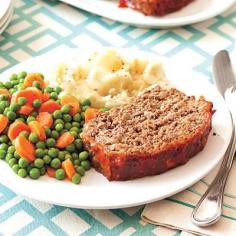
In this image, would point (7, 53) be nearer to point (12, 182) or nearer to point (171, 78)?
point (171, 78)

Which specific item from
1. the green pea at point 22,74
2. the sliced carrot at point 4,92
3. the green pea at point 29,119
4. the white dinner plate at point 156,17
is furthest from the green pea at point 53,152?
the white dinner plate at point 156,17

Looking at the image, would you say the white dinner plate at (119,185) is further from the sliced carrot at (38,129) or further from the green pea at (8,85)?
the green pea at (8,85)

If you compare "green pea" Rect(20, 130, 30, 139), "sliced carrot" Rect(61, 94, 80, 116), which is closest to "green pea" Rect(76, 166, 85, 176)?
"green pea" Rect(20, 130, 30, 139)

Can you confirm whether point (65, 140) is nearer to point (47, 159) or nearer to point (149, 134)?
point (47, 159)

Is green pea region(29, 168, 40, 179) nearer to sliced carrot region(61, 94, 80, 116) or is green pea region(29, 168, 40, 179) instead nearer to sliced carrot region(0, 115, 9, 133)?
sliced carrot region(0, 115, 9, 133)

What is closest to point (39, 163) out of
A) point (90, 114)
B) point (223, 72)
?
point (90, 114)

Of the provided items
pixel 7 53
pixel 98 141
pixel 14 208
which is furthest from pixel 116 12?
pixel 14 208
